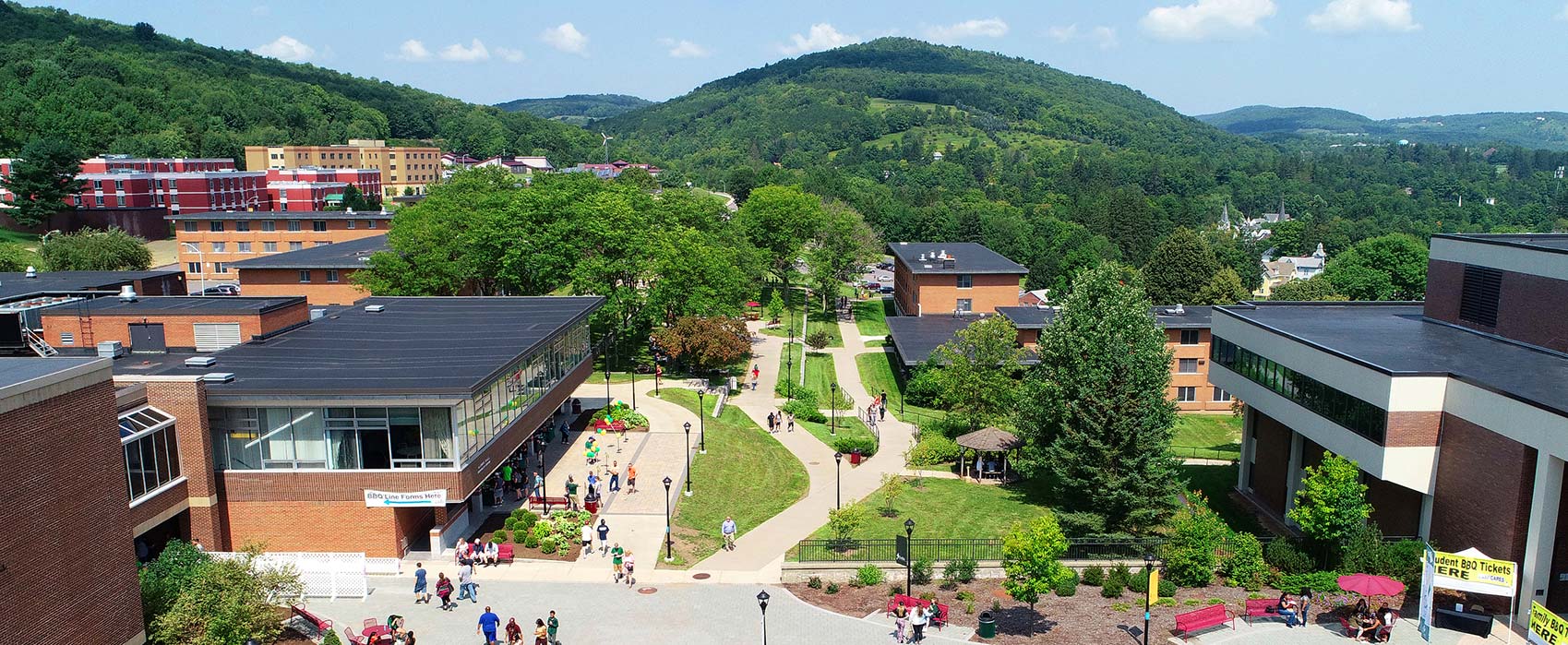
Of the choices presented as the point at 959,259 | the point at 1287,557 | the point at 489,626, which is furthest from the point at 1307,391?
the point at 959,259

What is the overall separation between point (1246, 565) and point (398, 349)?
30.7 metres

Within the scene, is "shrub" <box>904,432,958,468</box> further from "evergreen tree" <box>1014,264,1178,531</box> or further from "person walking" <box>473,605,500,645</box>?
"person walking" <box>473,605,500,645</box>

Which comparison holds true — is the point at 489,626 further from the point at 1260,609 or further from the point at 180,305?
the point at 180,305

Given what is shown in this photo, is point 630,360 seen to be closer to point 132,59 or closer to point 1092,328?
point 1092,328

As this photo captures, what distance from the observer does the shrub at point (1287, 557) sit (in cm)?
3161

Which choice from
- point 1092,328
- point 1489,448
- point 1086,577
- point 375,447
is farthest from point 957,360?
point 375,447

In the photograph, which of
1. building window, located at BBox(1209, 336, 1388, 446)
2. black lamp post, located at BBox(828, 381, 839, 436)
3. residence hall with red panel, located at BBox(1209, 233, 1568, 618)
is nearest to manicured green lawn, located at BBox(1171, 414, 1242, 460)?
building window, located at BBox(1209, 336, 1388, 446)

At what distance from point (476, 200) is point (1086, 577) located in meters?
53.1

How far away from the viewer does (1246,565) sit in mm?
31641

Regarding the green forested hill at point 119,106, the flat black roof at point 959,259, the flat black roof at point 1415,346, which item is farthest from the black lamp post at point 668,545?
the green forested hill at point 119,106

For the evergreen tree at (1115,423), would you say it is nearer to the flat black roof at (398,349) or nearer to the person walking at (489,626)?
the flat black roof at (398,349)

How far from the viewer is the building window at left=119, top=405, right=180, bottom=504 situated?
90.9 ft

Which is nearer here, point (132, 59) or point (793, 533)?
point (793, 533)

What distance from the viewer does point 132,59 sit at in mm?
190875
